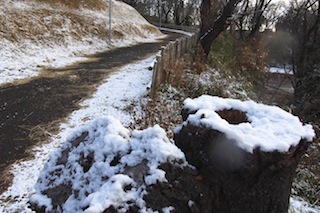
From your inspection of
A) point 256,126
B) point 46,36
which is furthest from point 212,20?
point 256,126

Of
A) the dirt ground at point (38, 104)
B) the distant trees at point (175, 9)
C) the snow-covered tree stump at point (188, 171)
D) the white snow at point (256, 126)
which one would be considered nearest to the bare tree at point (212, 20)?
the dirt ground at point (38, 104)

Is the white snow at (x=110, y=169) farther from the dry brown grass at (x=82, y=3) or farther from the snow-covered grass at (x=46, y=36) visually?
the dry brown grass at (x=82, y=3)

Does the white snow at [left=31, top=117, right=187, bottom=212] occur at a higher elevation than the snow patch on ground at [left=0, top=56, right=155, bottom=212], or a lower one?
higher

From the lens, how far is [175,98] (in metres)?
7.74

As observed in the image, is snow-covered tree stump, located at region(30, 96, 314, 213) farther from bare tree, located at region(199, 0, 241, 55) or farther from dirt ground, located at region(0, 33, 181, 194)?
bare tree, located at region(199, 0, 241, 55)

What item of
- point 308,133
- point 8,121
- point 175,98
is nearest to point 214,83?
point 175,98

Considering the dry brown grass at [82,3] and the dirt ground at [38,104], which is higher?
the dry brown grass at [82,3]

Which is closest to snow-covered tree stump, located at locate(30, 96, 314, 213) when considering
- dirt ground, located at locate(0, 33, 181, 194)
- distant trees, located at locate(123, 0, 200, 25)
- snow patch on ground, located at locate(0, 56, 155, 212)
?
snow patch on ground, located at locate(0, 56, 155, 212)

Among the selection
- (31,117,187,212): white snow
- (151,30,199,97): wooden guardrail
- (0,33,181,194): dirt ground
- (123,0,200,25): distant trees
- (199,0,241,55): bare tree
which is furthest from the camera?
(123,0,200,25): distant trees

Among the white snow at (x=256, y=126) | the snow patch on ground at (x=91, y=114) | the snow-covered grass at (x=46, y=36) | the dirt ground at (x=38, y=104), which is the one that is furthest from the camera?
the snow-covered grass at (x=46, y=36)

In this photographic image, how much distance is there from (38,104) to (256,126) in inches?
217

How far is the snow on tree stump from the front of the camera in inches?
86.8

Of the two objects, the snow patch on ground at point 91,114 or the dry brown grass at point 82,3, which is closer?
the snow patch on ground at point 91,114

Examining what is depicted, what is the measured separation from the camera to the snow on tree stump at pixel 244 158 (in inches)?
86.8
